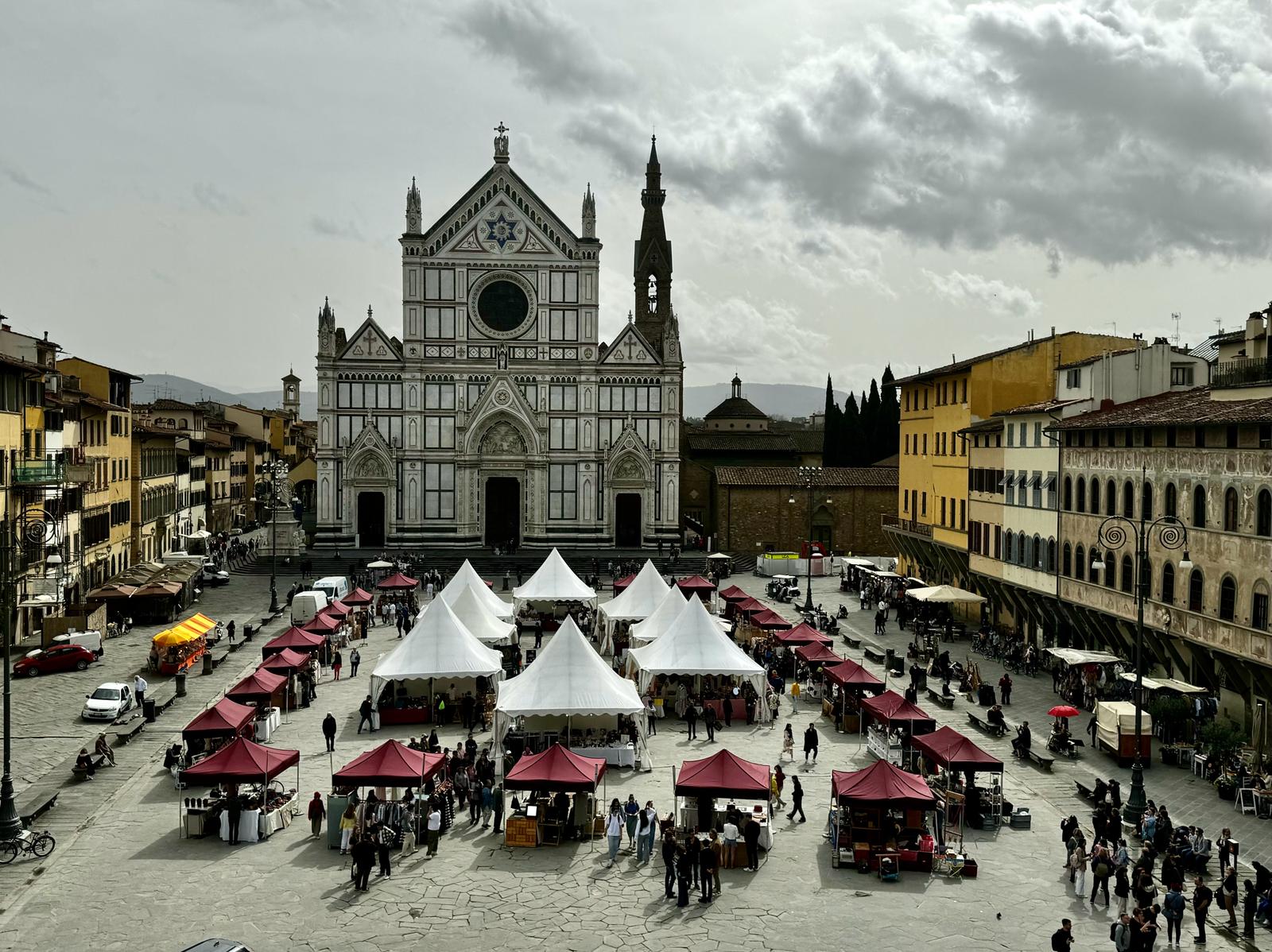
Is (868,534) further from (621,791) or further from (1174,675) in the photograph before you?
(621,791)

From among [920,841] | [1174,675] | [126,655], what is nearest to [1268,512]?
[1174,675]

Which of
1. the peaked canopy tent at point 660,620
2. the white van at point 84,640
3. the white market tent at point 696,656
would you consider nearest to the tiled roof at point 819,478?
the peaked canopy tent at point 660,620

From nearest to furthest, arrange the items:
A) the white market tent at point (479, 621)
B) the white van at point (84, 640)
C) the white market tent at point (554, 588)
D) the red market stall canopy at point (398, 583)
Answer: the white market tent at point (479, 621)
the white van at point (84, 640)
the white market tent at point (554, 588)
the red market stall canopy at point (398, 583)

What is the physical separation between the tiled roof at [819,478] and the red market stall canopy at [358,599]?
32523 millimetres

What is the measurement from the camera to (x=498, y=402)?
76.8 metres

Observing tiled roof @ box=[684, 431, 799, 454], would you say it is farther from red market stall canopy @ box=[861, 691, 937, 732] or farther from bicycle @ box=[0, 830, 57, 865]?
bicycle @ box=[0, 830, 57, 865]

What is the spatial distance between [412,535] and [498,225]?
801 inches

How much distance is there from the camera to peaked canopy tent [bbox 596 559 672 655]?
4509cm

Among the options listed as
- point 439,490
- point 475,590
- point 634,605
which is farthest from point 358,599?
point 439,490

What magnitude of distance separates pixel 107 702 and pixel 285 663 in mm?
4802

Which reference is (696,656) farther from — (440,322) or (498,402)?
(440,322)

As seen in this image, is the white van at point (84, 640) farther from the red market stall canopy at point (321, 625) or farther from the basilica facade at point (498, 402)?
the basilica facade at point (498, 402)

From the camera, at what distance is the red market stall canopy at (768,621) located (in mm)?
43781

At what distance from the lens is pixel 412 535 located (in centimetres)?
7625
